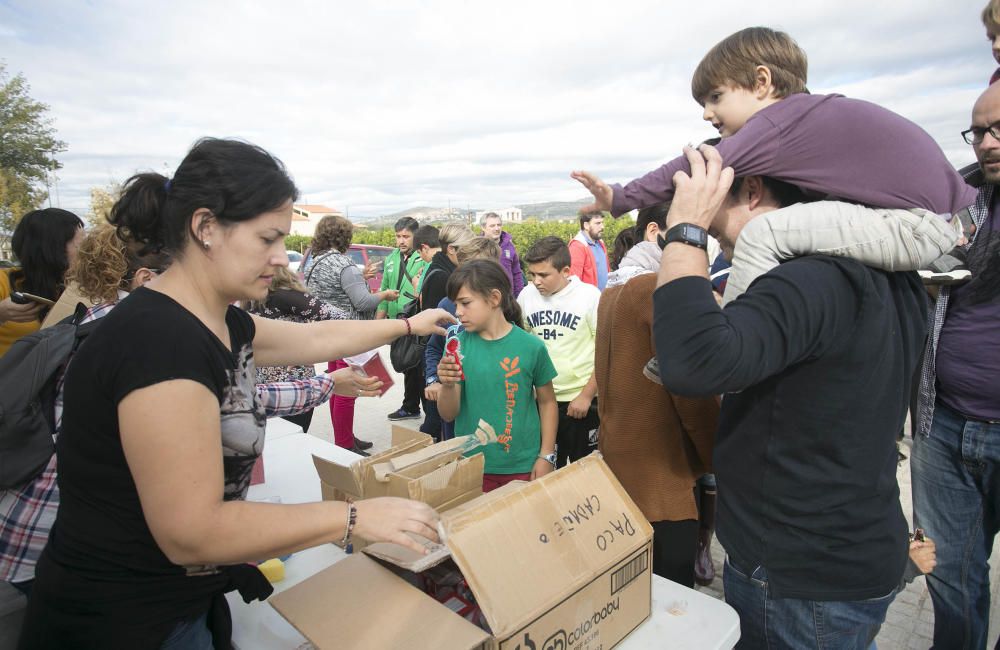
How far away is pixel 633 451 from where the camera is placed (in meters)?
1.92

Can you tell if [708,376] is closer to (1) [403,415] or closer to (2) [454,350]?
(2) [454,350]

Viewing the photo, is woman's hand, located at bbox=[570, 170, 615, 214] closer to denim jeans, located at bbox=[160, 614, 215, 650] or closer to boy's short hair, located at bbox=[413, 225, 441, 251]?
denim jeans, located at bbox=[160, 614, 215, 650]

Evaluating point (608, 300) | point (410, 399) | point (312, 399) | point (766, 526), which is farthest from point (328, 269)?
point (766, 526)

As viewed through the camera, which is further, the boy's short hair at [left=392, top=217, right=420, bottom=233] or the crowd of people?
the boy's short hair at [left=392, top=217, right=420, bottom=233]

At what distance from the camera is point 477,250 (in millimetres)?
4324

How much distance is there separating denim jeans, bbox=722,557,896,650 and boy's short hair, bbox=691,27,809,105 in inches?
45.4

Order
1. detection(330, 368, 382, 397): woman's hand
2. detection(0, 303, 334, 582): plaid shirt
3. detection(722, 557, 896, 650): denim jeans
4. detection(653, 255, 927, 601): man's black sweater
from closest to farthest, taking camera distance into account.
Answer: detection(653, 255, 927, 601): man's black sweater < detection(722, 557, 896, 650): denim jeans < detection(0, 303, 334, 582): plaid shirt < detection(330, 368, 382, 397): woman's hand

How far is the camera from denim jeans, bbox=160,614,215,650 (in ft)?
3.86

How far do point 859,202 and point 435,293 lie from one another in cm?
379

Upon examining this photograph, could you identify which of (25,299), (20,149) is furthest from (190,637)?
(20,149)

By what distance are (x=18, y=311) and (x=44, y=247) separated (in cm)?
38

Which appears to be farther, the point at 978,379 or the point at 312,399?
the point at 312,399

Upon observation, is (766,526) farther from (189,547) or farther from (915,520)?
(915,520)

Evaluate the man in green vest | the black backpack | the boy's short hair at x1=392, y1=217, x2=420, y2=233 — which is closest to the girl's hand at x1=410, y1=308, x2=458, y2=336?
the black backpack
